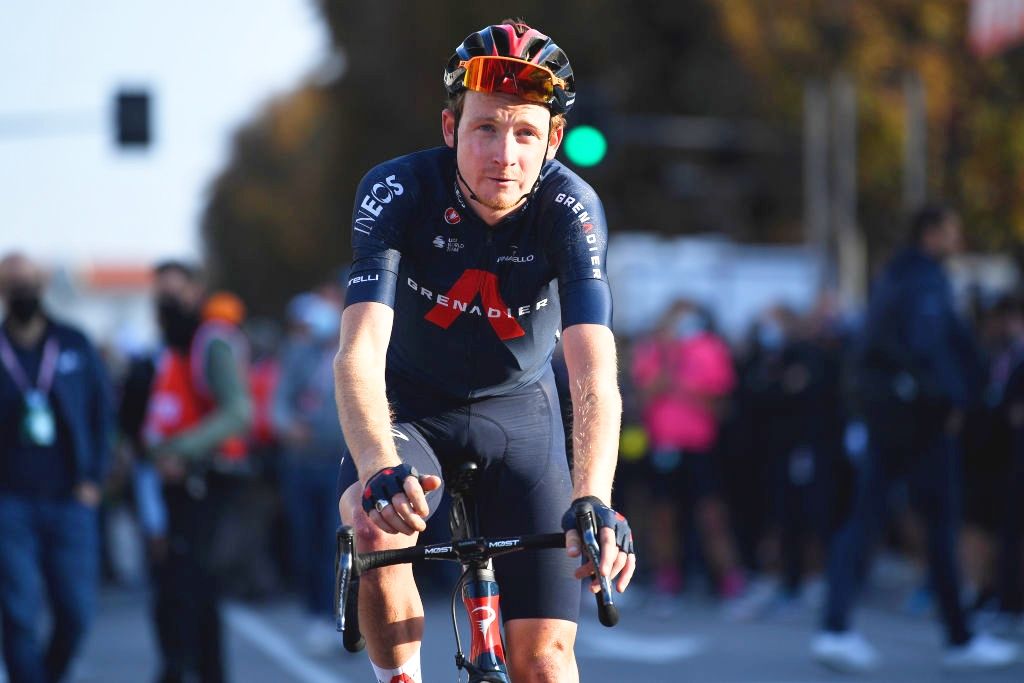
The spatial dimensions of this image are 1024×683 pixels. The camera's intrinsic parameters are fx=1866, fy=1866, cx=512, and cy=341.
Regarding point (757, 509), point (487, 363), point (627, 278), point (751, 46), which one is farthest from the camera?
point (751, 46)

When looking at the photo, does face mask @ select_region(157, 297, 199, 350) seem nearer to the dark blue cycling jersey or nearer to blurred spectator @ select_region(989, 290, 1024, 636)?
the dark blue cycling jersey

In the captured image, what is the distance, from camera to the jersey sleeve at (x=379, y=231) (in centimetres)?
469

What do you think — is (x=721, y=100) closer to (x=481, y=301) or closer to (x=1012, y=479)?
(x=1012, y=479)

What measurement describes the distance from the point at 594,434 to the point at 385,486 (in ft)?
2.09

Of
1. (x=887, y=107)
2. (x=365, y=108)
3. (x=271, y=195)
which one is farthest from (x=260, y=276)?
(x=887, y=107)

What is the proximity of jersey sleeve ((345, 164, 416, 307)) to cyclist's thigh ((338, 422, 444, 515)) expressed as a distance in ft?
1.15

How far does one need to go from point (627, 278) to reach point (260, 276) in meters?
65.7

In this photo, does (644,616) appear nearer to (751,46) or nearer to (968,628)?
(968,628)

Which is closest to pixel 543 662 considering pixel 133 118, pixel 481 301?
pixel 481 301

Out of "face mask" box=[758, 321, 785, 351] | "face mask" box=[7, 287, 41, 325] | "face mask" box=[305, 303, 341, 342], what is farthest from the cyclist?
"face mask" box=[758, 321, 785, 351]

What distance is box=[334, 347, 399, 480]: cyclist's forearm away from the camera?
431 centimetres

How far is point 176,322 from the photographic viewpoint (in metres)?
9.99

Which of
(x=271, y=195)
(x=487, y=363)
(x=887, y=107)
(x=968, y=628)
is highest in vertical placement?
(x=271, y=195)

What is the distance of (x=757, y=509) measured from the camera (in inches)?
658
